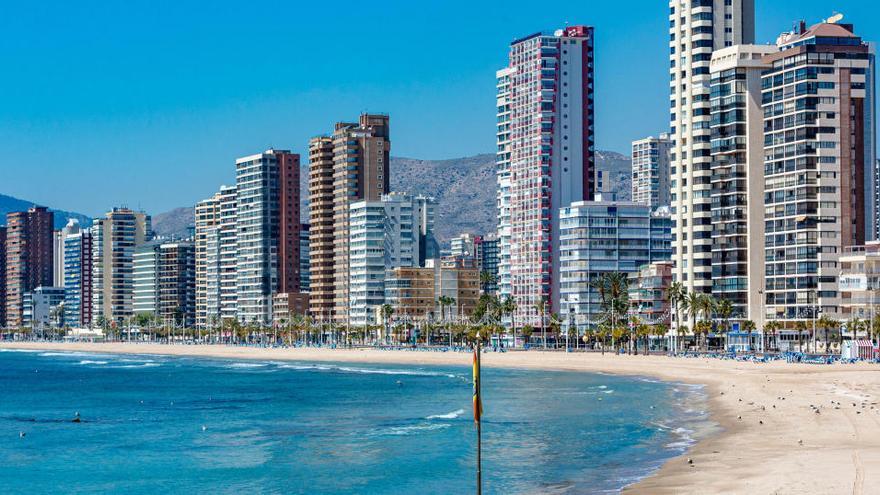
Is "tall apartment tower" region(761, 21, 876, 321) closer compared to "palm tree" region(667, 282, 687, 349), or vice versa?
"tall apartment tower" region(761, 21, 876, 321)

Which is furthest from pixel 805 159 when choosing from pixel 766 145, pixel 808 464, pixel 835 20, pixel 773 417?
pixel 808 464

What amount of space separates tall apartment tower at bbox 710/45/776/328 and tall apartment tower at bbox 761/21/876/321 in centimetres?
481

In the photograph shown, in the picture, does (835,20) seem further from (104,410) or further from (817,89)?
(104,410)

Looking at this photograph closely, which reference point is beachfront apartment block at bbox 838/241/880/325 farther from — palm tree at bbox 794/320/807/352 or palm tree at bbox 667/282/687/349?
palm tree at bbox 667/282/687/349

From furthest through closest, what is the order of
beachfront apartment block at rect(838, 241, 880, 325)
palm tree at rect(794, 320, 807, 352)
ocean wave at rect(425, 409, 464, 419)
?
1. palm tree at rect(794, 320, 807, 352)
2. beachfront apartment block at rect(838, 241, 880, 325)
3. ocean wave at rect(425, 409, 464, 419)

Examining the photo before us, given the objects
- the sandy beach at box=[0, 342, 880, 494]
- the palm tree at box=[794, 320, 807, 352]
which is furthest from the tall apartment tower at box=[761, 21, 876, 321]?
the sandy beach at box=[0, 342, 880, 494]

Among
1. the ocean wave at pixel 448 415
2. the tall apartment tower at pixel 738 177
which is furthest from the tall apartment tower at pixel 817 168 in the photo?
the ocean wave at pixel 448 415

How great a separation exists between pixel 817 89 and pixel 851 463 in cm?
12745

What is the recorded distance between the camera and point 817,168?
172 meters

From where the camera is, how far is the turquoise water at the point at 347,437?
61500 mm

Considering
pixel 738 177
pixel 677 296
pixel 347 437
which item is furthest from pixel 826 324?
pixel 347 437

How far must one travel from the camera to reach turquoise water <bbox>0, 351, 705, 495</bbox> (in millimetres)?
61500

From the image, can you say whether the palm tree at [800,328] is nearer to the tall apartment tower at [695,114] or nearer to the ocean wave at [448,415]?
the tall apartment tower at [695,114]

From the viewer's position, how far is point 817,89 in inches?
6752
